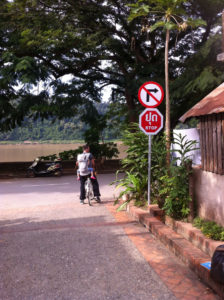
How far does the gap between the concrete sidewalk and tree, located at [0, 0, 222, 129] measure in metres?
10.1

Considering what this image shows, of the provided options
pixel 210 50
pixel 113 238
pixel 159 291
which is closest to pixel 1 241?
pixel 113 238

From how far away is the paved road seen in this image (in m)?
4.05

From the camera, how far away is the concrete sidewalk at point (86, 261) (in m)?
4.04

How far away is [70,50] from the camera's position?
17.9 metres

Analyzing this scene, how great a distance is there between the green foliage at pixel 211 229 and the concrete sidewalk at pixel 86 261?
632 millimetres

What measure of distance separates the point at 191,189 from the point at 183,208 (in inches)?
16.1

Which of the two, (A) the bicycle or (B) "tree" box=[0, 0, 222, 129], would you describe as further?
(B) "tree" box=[0, 0, 222, 129]

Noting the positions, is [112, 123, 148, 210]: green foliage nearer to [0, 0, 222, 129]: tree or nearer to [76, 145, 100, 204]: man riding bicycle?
[76, 145, 100, 204]: man riding bicycle

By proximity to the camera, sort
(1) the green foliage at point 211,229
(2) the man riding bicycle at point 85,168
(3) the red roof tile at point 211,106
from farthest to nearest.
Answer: (2) the man riding bicycle at point 85,168 < (3) the red roof tile at point 211,106 < (1) the green foliage at point 211,229

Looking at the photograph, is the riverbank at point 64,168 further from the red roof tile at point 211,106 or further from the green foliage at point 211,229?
the green foliage at point 211,229

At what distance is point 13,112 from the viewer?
1859 cm

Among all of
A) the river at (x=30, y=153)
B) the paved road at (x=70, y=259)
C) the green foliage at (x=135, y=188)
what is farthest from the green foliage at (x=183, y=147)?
the river at (x=30, y=153)

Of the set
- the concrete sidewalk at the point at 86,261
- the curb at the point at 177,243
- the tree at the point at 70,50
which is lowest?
the concrete sidewalk at the point at 86,261

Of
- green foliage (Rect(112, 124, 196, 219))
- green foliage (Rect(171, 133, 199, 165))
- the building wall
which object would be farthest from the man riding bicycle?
the building wall
